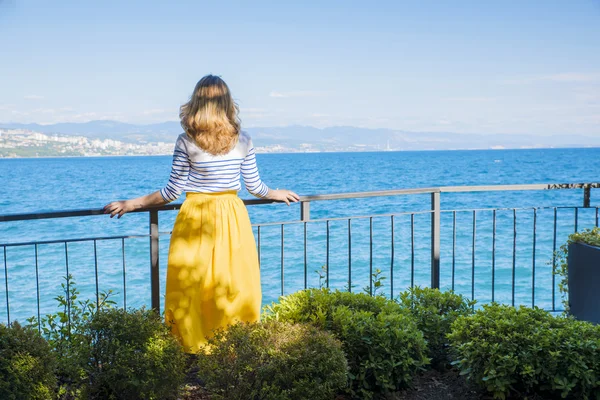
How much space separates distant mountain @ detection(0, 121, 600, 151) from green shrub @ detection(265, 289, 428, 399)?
4046 centimetres

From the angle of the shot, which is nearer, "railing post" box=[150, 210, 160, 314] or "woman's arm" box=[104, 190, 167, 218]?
"woman's arm" box=[104, 190, 167, 218]

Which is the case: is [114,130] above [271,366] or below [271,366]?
above

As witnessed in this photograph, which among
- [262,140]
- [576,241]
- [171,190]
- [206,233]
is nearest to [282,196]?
[206,233]

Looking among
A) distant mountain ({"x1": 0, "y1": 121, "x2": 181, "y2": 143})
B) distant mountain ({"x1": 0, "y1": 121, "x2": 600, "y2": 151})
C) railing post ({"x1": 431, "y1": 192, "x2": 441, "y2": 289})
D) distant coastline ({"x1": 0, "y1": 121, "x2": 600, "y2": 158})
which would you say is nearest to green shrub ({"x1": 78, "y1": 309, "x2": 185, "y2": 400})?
railing post ({"x1": 431, "y1": 192, "x2": 441, "y2": 289})

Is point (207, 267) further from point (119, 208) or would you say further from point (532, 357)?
point (532, 357)

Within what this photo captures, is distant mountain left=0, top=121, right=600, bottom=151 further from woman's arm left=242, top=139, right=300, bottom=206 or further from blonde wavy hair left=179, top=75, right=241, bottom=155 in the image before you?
blonde wavy hair left=179, top=75, right=241, bottom=155

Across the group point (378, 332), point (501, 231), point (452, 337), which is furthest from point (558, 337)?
point (501, 231)

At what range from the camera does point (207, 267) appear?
3020 mm

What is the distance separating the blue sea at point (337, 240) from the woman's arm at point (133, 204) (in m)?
0.41

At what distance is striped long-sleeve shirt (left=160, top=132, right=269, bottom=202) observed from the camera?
9.63 feet

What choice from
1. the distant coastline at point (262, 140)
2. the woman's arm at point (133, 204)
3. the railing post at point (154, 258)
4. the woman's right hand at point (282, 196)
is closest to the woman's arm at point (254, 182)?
the woman's right hand at point (282, 196)

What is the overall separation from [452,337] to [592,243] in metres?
1.48

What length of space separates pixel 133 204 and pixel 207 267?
54 centimetres

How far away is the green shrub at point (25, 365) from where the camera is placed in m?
2.08
